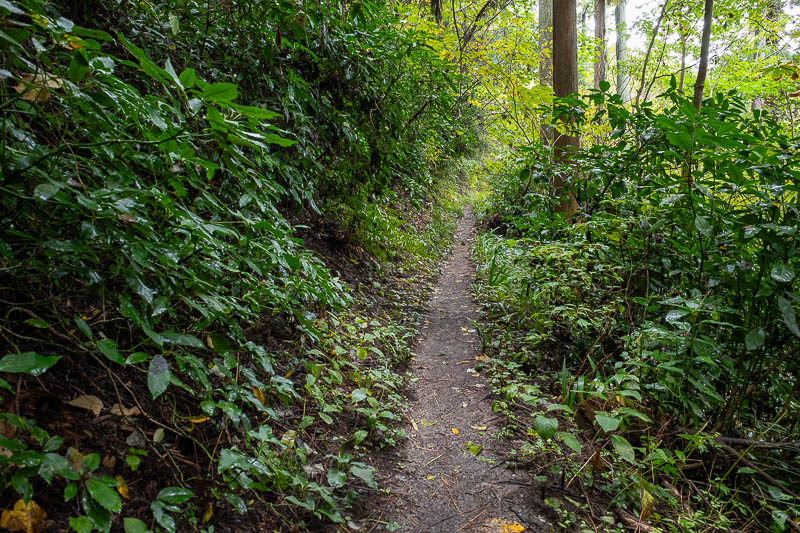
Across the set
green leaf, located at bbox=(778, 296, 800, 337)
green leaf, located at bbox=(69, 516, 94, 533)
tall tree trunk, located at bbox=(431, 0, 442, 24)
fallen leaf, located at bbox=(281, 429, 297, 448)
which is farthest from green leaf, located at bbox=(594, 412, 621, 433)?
tall tree trunk, located at bbox=(431, 0, 442, 24)

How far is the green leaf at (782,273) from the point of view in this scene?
213cm

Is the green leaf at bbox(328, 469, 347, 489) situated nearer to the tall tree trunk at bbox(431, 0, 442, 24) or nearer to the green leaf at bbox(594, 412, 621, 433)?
the green leaf at bbox(594, 412, 621, 433)

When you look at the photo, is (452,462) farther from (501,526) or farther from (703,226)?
(703,226)

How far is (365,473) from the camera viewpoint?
2287 millimetres

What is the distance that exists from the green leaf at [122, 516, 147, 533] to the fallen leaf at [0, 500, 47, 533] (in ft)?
0.76

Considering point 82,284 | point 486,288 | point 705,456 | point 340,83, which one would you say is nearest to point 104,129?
point 82,284

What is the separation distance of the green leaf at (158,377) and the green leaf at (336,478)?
1.14 m

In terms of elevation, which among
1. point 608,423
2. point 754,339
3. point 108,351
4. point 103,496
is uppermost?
point 108,351

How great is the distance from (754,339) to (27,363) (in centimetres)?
332

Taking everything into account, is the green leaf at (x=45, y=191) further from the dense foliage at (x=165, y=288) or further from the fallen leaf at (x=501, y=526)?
the fallen leaf at (x=501, y=526)

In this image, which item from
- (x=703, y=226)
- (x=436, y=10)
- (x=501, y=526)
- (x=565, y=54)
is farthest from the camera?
(x=436, y=10)

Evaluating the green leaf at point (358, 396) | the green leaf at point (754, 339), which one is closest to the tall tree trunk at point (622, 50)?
the green leaf at point (754, 339)

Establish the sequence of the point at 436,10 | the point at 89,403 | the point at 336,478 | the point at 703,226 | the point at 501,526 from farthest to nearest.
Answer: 1. the point at 436,10
2. the point at 703,226
3. the point at 336,478
4. the point at 501,526
5. the point at 89,403

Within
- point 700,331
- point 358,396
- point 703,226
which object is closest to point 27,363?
point 358,396
